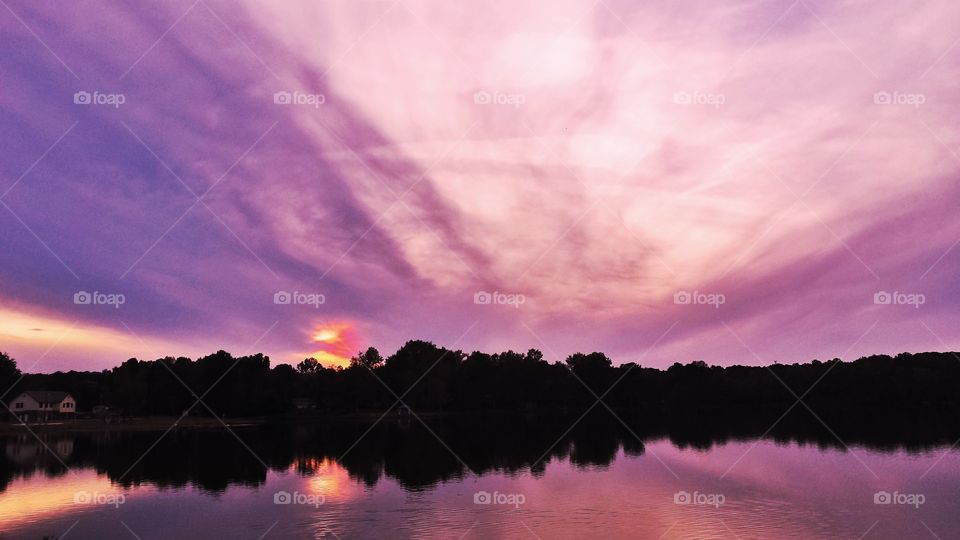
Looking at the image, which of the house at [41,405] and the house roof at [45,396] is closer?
the house at [41,405]

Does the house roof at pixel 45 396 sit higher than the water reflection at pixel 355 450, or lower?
higher

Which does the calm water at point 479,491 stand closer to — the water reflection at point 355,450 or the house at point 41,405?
the water reflection at point 355,450

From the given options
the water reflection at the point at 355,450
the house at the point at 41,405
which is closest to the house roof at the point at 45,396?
the house at the point at 41,405

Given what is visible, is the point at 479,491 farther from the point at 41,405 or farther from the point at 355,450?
the point at 41,405

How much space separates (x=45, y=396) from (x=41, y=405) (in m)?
3.41

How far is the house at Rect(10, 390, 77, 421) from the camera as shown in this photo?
15175cm

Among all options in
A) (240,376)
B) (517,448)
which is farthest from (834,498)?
(240,376)

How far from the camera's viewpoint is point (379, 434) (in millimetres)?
117188

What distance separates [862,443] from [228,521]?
8196cm

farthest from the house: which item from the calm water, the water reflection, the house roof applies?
the calm water

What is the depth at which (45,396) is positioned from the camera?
16275 centimetres

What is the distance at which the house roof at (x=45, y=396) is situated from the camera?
160250 millimetres

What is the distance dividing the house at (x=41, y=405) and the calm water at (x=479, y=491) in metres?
69.1

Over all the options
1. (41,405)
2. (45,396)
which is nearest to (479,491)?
(41,405)
